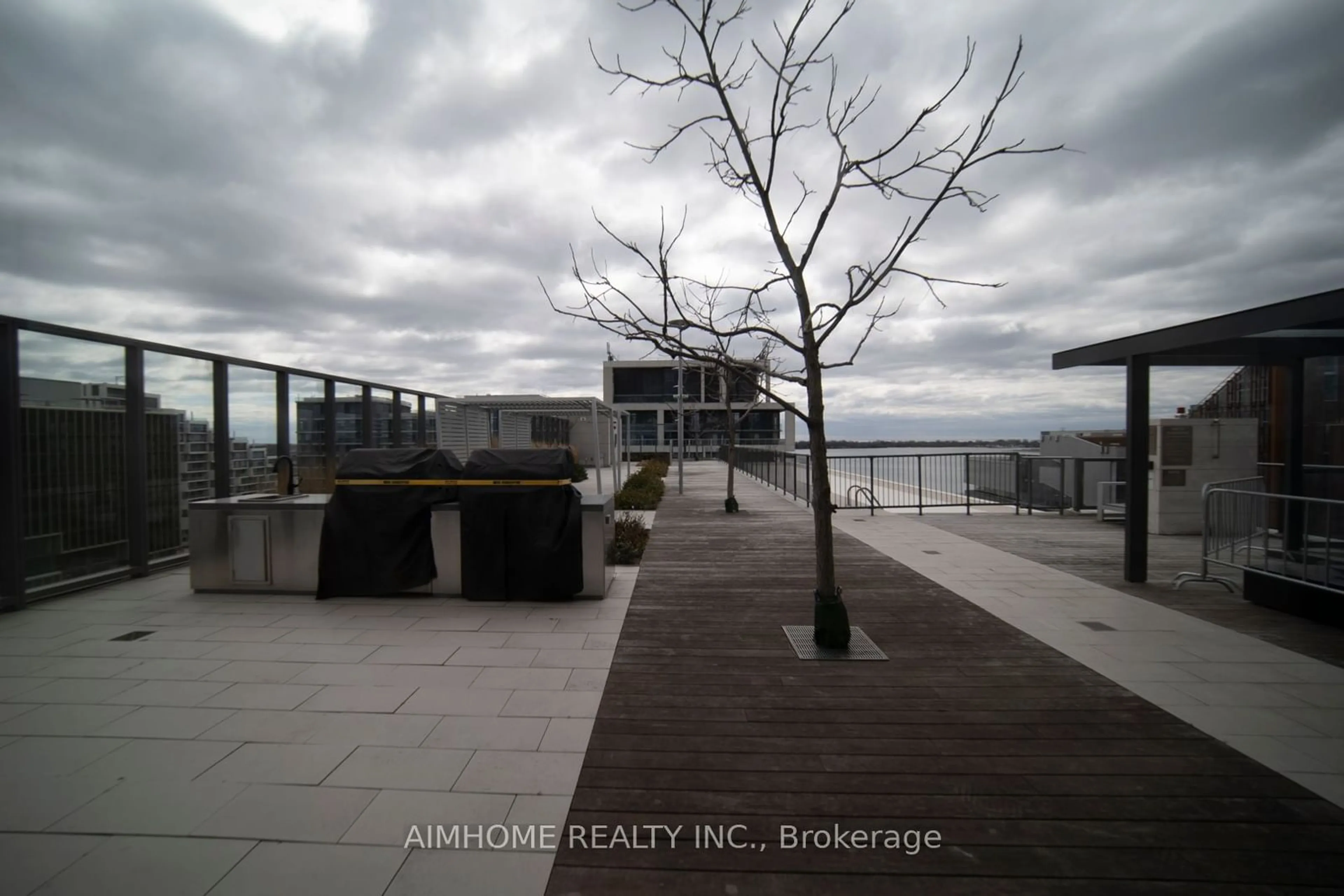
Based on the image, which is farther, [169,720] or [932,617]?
[932,617]

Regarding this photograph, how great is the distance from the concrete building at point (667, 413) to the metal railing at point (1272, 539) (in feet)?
101

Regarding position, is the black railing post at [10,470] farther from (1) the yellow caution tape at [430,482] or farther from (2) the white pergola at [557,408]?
(2) the white pergola at [557,408]

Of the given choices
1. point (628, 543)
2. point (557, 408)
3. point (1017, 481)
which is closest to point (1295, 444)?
point (1017, 481)

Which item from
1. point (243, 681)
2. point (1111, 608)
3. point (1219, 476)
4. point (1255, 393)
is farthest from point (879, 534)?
point (243, 681)

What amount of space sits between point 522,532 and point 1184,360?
805 centimetres

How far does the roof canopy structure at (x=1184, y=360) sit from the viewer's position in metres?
6.21

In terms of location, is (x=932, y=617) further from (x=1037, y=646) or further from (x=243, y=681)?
(x=243, y=681)

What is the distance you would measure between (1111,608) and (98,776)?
7769mm

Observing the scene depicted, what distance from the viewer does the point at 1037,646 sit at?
16.0 feet

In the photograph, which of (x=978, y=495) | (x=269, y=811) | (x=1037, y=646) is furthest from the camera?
(x=978, y=495)

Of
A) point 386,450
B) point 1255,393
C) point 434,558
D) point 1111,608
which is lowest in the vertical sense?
point 1111,608

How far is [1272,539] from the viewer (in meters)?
8.28

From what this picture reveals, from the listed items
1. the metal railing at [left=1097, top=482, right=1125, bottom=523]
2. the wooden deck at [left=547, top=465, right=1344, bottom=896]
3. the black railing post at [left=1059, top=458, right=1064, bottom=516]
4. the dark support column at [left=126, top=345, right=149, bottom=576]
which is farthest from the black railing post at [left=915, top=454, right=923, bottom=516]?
the dark support column at [left=126, top=345, right=149, bottom=576]

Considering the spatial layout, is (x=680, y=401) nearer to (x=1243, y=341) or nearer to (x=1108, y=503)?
(x=1108, y=503)
